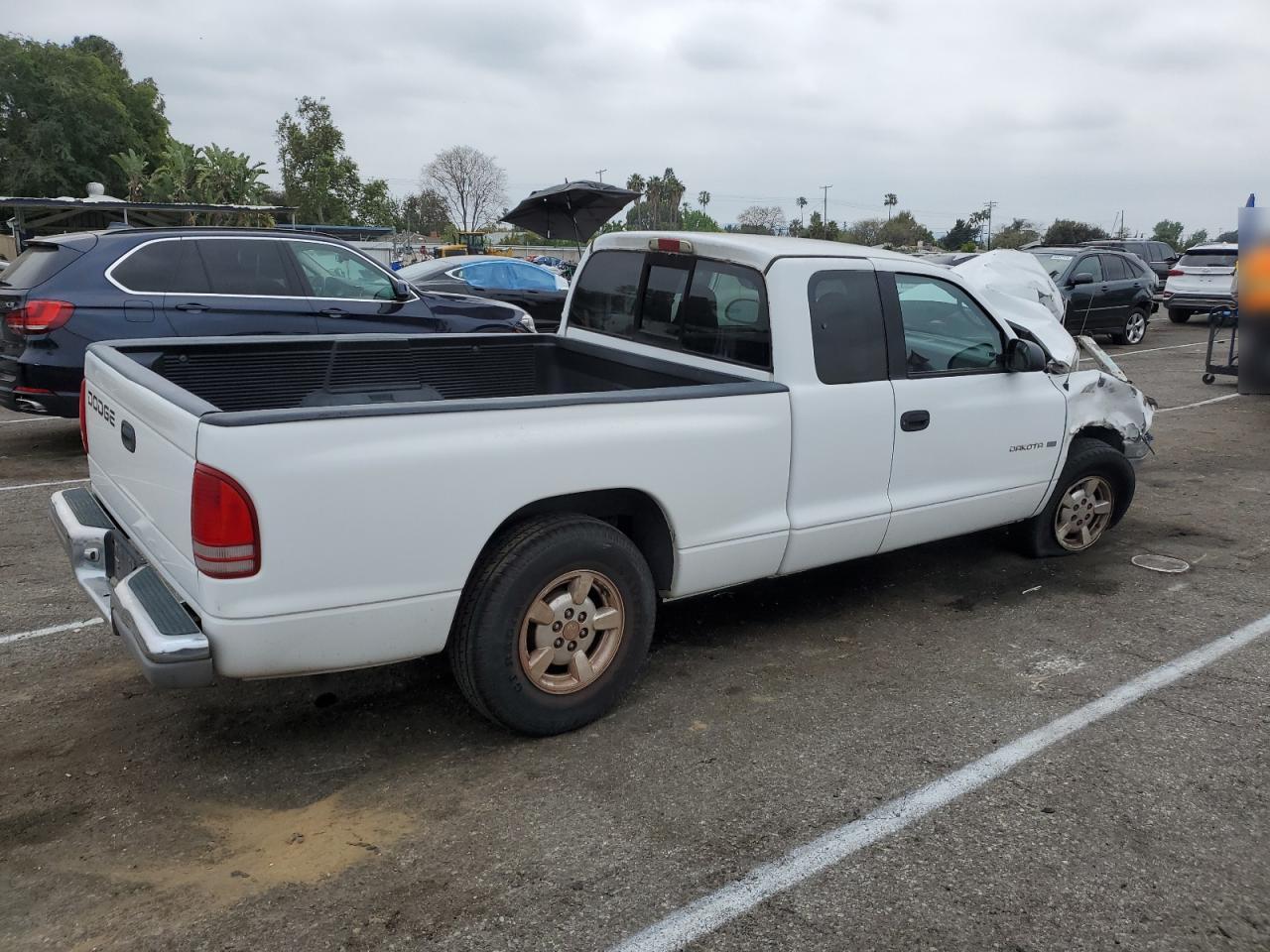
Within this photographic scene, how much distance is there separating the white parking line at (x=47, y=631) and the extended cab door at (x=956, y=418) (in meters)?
3.71

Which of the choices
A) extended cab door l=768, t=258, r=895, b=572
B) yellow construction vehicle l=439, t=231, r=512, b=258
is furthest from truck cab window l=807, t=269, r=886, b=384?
yellow construction vehicle l=439, t=231, r=512, b=258

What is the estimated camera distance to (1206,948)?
8.27 ft

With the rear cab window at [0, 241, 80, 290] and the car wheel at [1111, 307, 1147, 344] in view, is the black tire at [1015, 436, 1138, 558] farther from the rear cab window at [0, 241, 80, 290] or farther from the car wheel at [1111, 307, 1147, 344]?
the car wheel at [1111, 307, 1147, 344]

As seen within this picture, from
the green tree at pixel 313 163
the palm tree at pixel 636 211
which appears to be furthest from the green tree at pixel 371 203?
the palm tree at pixel 636 211

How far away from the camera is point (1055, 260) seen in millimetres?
15633

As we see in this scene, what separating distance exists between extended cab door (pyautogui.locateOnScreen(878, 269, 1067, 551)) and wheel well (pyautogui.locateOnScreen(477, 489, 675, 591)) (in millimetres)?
1203

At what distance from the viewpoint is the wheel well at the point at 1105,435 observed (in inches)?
212

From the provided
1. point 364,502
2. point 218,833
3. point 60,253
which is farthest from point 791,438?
point 60,253

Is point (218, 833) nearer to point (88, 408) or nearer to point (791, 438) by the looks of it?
point (88, 408)

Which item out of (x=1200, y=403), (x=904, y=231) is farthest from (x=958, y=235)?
(x=1200, y=403)

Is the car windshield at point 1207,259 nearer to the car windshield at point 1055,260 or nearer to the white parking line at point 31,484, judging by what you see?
the car windshield at point 1055,260

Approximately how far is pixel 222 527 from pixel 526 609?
1024 millimetres

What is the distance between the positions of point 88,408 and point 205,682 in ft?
5.66

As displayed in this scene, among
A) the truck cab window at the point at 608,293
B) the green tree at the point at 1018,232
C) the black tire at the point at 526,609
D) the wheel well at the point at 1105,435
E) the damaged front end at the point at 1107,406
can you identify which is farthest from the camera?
the green tree at the point at 1018,232
